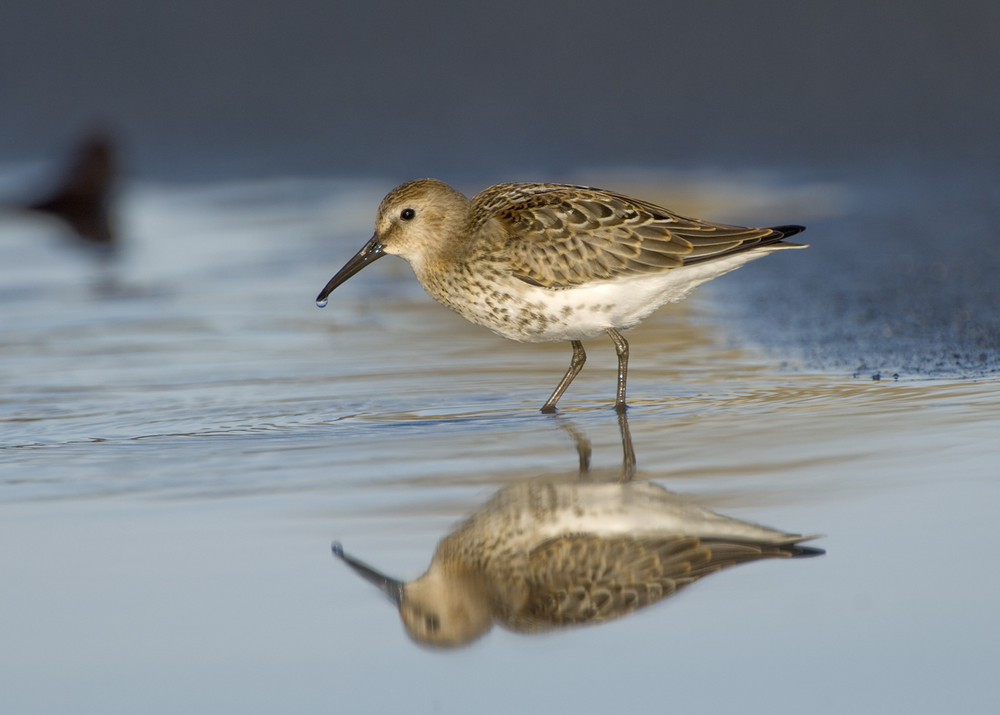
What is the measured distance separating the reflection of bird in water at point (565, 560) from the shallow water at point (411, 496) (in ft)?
0.27

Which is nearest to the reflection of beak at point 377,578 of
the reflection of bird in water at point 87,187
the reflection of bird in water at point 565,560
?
the reflection of bird in water at point 565,560

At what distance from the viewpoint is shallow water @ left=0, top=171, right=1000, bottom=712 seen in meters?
3.43

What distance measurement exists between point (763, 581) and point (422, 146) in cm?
1222

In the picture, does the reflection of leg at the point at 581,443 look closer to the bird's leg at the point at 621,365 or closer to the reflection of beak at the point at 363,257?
the bird's leg at the point at 621,365

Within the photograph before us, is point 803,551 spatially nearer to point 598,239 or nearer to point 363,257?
point 598,239

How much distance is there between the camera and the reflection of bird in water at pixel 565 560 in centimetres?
387

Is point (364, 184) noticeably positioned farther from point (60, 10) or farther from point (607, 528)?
point (607, 528)

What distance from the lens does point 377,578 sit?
13.6 feet

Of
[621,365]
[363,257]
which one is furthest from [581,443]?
[363,257]

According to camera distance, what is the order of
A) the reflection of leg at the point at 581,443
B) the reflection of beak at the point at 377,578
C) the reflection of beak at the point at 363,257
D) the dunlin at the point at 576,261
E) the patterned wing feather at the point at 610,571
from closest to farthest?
the patterned wing feather at the point at 610,571 < the reflection of beak at the point at 377,578 < the reflection of leg at the point at 581,443 < the dunlin at the point at 576,261 < the reflection of beak at the point at 363,257

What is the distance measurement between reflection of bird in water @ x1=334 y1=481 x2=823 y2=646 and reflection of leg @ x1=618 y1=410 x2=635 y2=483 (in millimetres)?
277

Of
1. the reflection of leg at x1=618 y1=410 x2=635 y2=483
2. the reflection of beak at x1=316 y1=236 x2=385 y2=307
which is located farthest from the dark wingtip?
the reflection of beak at x1=316 y1=236 x2=385 y2=307

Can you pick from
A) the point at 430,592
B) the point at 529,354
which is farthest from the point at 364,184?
the point at 430,592

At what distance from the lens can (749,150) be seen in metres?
15.1
